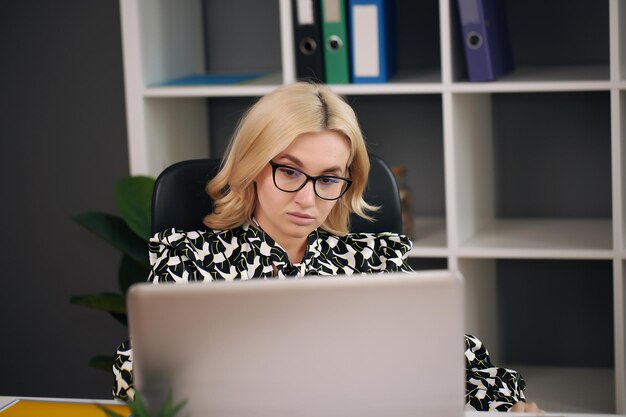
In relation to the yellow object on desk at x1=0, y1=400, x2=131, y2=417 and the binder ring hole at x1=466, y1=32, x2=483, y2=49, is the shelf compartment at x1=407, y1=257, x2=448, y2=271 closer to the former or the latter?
the binder ring hole at x1=466, y1=32, x2=483, y2=49

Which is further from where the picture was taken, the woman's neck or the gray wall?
the gray wall

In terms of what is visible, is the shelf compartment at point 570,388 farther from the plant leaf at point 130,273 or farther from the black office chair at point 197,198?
the plant leaf at point 130,273

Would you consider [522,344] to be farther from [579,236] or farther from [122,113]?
[122,113]

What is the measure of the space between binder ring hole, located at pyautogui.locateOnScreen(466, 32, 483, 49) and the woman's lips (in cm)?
91

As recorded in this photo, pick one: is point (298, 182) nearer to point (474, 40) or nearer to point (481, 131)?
point (474, 40)

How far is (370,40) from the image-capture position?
241 cm

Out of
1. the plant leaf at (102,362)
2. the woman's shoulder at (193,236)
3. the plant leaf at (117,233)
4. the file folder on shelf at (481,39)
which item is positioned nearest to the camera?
the woman's shoulder at (193,236)

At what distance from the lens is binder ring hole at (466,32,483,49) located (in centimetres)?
234

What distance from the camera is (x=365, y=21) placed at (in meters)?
2.39

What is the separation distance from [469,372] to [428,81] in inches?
Result: 41.6

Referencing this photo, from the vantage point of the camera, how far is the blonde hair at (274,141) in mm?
1613

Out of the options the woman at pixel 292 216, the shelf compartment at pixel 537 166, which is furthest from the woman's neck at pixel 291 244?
the shelf compartment at pixel 537 166

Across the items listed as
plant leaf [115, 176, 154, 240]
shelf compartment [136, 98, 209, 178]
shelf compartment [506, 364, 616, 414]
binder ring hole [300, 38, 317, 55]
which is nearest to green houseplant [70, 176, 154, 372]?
plant leaf [115, 176, 154, 240]

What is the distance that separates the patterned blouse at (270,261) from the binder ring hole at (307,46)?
0.79m
